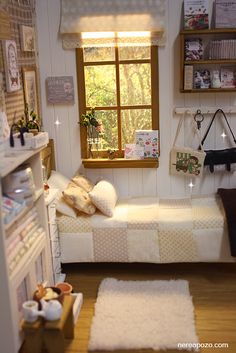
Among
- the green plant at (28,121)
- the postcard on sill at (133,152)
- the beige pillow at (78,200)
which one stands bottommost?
the beige pillow at (78,200)

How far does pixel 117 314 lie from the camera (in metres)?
2.76

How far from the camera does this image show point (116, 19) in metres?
3.38

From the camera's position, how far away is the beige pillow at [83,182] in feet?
11.2

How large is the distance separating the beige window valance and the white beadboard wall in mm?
107

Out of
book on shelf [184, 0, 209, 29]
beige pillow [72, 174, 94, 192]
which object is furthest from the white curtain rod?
beige pillow [72, 174, 94, 192]

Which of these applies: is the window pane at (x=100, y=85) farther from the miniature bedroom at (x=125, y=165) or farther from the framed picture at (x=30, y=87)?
the framed picture at (x=30, y=87)

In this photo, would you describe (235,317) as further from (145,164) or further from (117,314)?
(145,164)

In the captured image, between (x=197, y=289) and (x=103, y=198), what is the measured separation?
3.06 ft

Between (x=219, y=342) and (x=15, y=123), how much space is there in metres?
1.90

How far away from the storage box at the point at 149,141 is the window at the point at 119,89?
73 millimetres

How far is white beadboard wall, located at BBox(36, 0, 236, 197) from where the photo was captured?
350 cm

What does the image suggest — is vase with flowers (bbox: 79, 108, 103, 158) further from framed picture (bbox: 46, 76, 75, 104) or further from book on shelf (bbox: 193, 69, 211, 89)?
book on shelf (bbox: 193, 69, 211, 89)

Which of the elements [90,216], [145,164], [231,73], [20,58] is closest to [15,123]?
[20,58]

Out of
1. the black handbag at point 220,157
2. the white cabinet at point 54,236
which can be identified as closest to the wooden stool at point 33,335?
the white cabinet at point 54,236
